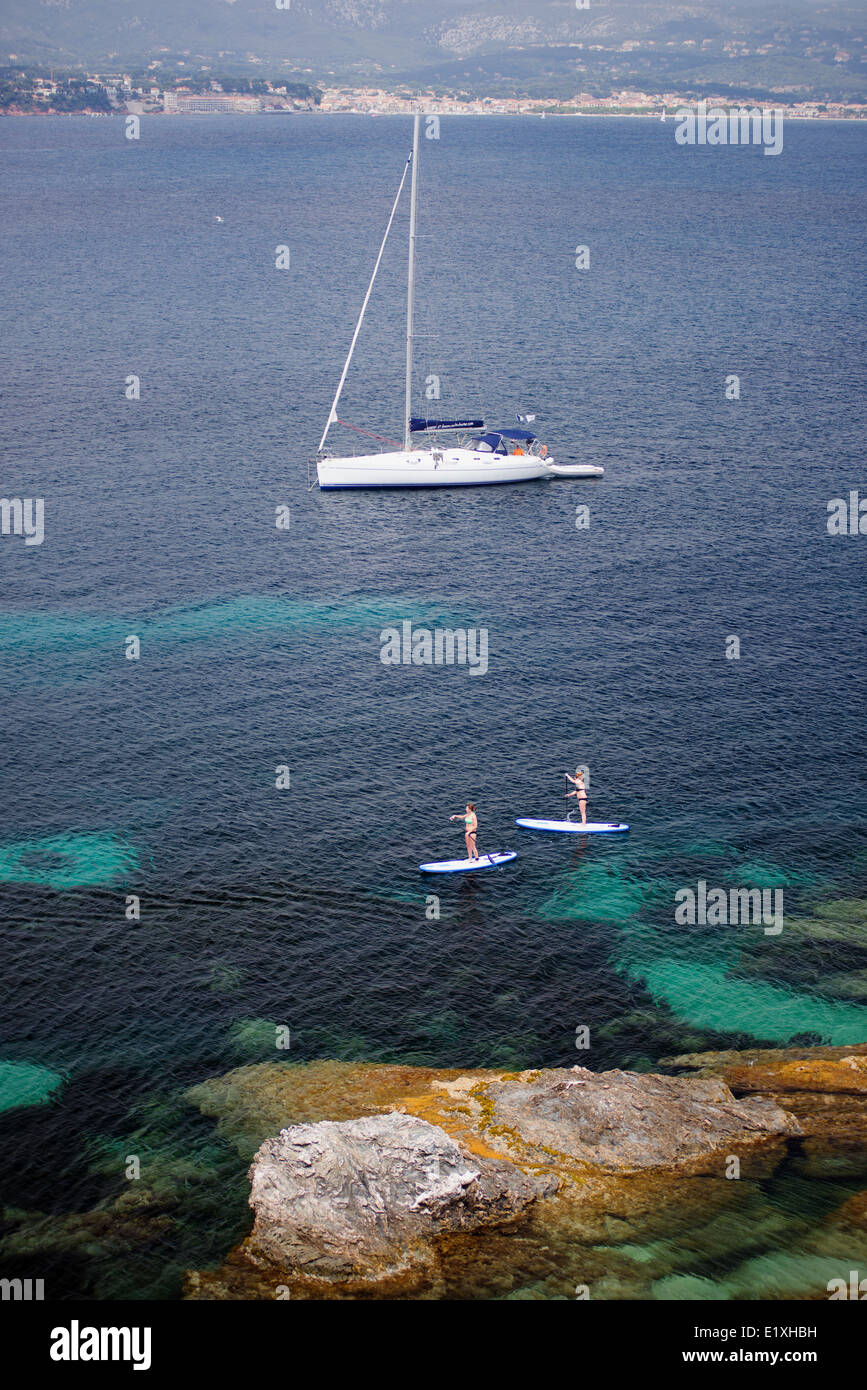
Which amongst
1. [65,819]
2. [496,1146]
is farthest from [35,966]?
[496,1146]

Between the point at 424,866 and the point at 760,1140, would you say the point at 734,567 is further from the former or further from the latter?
the point at 760,1140

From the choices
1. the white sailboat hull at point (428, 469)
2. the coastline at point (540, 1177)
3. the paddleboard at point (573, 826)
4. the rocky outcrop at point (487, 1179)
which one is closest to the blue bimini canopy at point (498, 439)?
the white sailboat hull at point (428, 469)

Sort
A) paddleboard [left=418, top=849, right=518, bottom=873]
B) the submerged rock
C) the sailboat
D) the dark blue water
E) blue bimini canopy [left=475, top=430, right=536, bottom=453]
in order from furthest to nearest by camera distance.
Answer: blue bimini canopy [left=475, top=430, right=536, bottom=453], the sailboat, paddleboard [left=418, top=849, right=518, bottom=873], the dark blue water, the submerged rock

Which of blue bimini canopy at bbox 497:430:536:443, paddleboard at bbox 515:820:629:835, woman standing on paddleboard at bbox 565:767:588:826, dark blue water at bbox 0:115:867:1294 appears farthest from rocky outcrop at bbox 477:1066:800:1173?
blue bimini canopy at bbox 497:430:536:443

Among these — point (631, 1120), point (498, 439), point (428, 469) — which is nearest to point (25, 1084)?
point (631, 1120)

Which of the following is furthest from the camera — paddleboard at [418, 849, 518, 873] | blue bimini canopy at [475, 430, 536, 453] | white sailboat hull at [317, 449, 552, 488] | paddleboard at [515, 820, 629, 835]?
blue bimini canopy at [475, 430, 536, 453]

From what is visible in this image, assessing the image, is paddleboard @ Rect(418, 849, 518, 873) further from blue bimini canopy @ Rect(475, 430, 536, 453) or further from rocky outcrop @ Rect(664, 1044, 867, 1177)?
blue bimini canopy @ Rect(475, 430, 536, 453)

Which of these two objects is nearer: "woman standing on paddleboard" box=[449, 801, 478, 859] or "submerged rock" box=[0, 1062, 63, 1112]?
"submerged rock" box=[0, 1062, 63, 1112]

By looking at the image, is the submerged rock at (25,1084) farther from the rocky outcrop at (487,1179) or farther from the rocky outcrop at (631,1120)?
the rocky outcrop at (631,1120)
